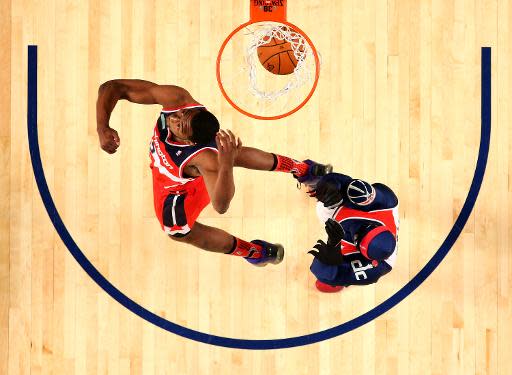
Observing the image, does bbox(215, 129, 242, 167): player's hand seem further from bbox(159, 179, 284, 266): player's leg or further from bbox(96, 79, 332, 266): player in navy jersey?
bbox(159, 179, 284, 266): player's leg

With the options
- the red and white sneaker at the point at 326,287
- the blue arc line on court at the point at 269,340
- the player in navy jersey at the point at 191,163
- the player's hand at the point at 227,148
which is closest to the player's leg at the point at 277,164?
the player in navy jersey at the point at 191,163

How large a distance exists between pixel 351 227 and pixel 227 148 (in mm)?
1153

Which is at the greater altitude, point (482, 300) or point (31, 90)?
point (31, 90)

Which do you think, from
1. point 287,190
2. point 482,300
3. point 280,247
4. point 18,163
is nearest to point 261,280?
point 280,247

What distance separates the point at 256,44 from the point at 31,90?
1952 mm

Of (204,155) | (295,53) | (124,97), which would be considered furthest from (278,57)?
(124,97)

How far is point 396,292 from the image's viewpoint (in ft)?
19.7

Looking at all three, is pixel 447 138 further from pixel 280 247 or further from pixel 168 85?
pixel 168 85

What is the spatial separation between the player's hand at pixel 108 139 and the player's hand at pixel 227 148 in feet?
2.92

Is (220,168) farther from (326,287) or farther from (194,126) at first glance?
(326,287)

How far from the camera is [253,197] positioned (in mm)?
6004

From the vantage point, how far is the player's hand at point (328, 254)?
543 cm

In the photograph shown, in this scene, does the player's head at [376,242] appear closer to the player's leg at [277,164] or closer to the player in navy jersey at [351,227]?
the player in navy jersey at [351,227]

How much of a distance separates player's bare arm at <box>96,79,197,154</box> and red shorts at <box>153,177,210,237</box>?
560 mm
